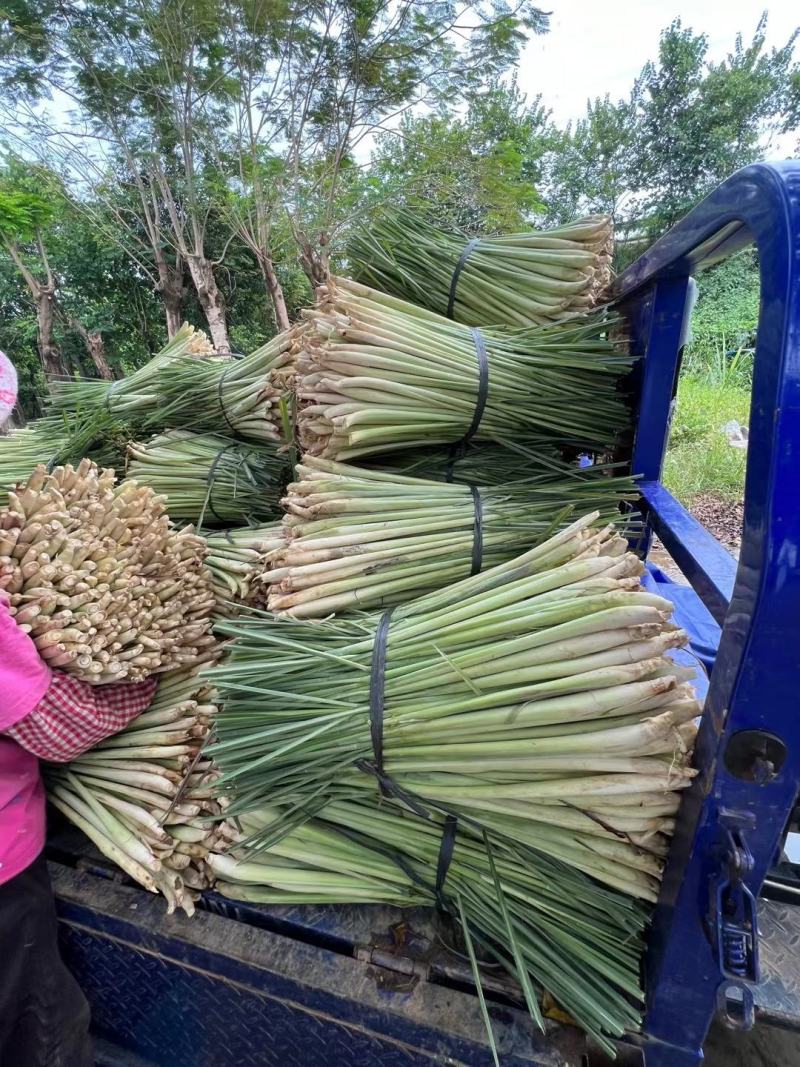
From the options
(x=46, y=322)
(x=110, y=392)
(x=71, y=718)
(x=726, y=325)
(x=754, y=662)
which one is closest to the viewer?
(x=754, y=662)

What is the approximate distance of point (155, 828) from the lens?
136cm

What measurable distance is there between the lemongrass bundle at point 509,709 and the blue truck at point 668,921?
0.08 m

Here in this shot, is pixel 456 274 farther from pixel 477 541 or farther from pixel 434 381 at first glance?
pixel 477 541

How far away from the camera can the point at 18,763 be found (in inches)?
53.1

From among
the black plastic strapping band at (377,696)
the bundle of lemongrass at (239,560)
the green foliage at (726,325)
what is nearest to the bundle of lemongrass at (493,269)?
the bundle of lemongrass at (239,560)

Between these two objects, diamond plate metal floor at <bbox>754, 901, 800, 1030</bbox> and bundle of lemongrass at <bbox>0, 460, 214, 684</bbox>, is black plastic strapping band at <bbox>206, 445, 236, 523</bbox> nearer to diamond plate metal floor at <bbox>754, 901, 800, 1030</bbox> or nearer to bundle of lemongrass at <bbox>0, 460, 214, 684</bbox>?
bundle of lemongrass at <bbox>0, 460, 214, 684</bbox>

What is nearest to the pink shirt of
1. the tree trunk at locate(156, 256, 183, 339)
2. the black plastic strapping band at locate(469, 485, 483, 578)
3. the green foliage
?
the black plastic strapping band at locate(469, 485, 483, 578)

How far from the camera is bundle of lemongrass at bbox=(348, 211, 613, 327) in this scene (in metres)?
1.88

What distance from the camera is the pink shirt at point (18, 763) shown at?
1197mm

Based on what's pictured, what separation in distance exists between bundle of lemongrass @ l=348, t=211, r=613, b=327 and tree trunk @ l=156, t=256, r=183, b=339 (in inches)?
368

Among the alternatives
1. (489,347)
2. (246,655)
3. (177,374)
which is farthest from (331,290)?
(177,374)

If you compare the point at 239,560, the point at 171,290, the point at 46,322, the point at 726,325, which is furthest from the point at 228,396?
the point at 726,325

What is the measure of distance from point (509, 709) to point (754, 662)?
40 centimetres

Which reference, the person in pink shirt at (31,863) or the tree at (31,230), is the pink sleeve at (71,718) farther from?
the tree at (31,230)
